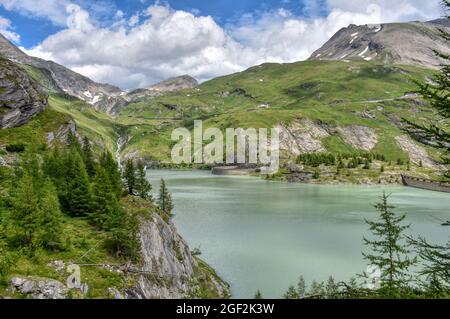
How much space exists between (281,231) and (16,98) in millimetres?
68819

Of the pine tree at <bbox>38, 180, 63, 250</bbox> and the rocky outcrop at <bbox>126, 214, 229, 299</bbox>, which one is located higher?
the pine tree at <bbox>38, 180, 63, 250</bbox>

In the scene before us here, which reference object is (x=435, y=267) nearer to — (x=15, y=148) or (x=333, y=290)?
(x=333, y=290)

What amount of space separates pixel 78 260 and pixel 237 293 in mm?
25879

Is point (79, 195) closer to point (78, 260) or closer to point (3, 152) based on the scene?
point (78, 260)

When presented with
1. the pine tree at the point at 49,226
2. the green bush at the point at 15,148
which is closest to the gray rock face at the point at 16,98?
the green bush at the point at 15,148

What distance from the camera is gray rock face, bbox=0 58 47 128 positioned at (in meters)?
81.9

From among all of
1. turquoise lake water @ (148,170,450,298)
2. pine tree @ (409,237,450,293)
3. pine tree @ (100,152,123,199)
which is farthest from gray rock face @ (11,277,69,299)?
pine tree @ (100,152,123,199)

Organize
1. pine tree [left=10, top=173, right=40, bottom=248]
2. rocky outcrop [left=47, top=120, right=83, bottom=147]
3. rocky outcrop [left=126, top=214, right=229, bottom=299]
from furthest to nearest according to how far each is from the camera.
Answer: rocky outcrop [left=47, top=120, right=83, bottom=147]
rocky outcrop [left=126, top=214, right=229, bottom=299]
pine tree [left=10, top=173, right=40, bottom=248]

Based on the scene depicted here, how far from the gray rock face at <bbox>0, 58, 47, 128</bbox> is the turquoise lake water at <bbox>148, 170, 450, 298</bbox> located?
4435 centimetres

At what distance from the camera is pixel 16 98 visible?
282 ft

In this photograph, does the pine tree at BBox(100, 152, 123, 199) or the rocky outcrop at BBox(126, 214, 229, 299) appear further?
the pine tree at BBox(100, 152, 123, 199)

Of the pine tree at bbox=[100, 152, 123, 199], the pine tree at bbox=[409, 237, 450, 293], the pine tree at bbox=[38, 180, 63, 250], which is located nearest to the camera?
the pine tree at bbox=[409, 237, 450, 293]

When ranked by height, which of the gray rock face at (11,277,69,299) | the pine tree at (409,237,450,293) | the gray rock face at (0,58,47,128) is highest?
the gray rock face at (0,58,47,128)

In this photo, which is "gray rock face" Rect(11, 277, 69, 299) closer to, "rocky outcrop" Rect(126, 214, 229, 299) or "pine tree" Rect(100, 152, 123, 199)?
"rocky outcrop" Rect(126, 214, 229, 299)
